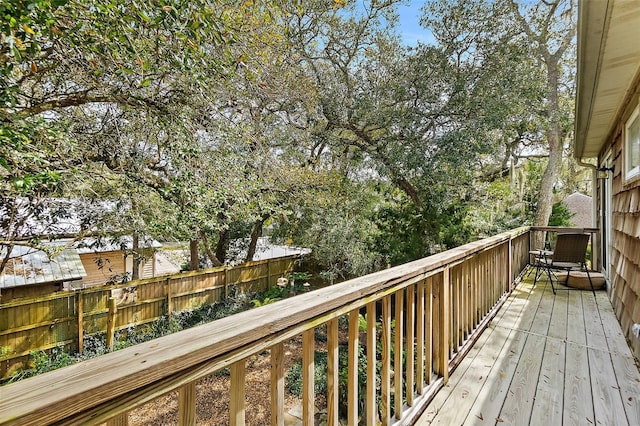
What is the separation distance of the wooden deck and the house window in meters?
1.60

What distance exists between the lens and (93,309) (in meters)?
6.45

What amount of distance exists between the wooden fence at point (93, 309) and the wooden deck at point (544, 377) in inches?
267

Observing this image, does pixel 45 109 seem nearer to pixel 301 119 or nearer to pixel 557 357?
pixel 301 119

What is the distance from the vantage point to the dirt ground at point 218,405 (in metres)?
4.38

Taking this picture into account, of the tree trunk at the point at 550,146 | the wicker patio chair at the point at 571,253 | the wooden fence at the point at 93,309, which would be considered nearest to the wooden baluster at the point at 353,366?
the wicker patio chair at the point at 571,253

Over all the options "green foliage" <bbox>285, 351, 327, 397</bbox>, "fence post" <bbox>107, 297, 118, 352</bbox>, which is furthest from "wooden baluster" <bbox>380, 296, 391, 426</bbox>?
"fence post" <bbox>107, 297, 118, 352</bbox>

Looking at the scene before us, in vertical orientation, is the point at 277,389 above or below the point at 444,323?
above

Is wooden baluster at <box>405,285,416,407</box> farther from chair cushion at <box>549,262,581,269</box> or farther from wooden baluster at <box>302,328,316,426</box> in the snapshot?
chair cushion at <box>549,262,581,269</box>

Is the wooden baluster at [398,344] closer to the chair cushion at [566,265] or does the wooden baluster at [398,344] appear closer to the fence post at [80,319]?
the chair cushion at [566,265]

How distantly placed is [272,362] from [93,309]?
23.3 feet

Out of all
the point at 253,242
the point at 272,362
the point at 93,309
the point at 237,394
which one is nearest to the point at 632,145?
the point at 272,362

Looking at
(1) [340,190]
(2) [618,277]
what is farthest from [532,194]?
(2) [618,277]

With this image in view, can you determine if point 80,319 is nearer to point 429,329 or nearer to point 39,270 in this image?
point 39,270

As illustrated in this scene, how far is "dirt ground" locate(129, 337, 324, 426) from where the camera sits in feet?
14.4
